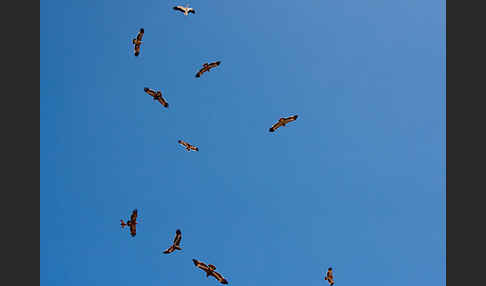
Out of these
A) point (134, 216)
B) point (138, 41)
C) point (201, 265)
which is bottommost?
point (201, 265)

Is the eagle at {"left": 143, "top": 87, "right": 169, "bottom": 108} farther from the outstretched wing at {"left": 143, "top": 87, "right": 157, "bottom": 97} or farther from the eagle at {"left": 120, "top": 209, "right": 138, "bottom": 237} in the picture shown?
the eagle at {"left": 120, "top": 209, "right": 138, "bottom": 237}

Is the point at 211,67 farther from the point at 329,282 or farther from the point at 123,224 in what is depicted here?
the point at 329,282

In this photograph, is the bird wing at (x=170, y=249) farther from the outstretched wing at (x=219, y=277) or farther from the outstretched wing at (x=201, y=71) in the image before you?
the outstretched wing at (x=201, y=71)

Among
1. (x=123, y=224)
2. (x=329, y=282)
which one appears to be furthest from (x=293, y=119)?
(x=123, y=224)

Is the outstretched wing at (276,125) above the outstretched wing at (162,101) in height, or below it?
below

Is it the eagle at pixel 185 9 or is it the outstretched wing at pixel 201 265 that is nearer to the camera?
the eagle at pixel 185 9

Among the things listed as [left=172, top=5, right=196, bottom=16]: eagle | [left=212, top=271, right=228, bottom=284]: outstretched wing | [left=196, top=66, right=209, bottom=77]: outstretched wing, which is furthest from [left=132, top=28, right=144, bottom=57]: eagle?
[left=212, top=271, right=228, bottom=284]: outstretched wing

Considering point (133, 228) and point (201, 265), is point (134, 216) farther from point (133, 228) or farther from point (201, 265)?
point (201, 265)

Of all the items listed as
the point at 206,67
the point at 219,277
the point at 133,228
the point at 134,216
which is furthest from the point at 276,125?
the point at 133,228

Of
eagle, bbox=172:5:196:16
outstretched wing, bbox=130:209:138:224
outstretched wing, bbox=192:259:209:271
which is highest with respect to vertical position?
eagle, bbox=172:5:196:16

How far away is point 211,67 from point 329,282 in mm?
12894

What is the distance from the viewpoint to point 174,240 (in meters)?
25.9

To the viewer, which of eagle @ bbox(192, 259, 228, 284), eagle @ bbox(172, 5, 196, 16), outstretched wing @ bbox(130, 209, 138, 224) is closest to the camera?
eagle @ bbox(172, 5, 196, 16)

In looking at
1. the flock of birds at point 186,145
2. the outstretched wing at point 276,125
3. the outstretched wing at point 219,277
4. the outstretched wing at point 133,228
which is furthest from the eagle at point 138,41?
the outstretched wing at point 219,277
